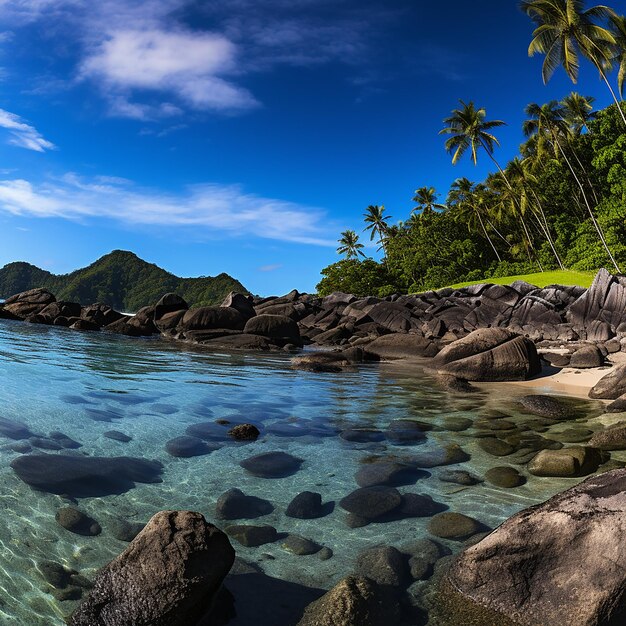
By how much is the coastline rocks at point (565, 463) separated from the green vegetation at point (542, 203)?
30580 mm

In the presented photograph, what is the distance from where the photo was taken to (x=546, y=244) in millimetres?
41562

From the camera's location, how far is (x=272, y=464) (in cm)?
A: 547

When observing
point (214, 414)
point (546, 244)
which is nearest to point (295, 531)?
point (214, 414)

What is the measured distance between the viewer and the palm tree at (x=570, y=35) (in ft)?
96.2

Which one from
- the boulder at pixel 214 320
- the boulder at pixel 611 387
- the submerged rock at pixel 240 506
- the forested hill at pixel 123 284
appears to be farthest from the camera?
the forested hill at pixel 123 284

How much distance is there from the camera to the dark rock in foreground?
462 cm

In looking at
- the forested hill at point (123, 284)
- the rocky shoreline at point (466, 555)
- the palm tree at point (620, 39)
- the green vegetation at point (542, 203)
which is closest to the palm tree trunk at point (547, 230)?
the green vegetation at point (542, 203)

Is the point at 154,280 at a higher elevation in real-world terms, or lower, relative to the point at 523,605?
higher

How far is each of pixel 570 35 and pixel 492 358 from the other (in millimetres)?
27408

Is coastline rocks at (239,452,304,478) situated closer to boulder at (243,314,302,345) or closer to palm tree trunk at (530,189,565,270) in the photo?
boulder at (243,314,302,345)

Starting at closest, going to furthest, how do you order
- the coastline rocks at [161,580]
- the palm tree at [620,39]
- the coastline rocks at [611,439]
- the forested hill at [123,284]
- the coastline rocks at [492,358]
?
the coastline rocks at [161,580]
the coastline rocks at [611,439]
the coastline rocks at [492,358]
the palm tree at [620,39]
the forested hill at [123,284]

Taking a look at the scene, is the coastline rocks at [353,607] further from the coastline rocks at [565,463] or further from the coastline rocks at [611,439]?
the coastline rocks at [611,439]

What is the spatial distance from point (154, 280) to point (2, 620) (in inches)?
5243

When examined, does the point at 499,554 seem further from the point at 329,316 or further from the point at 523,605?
the point at 329,316
